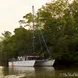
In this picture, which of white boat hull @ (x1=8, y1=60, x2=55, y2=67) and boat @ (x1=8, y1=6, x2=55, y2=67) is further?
boat @ (x1=8, y1=6, x2=55, y2=67)

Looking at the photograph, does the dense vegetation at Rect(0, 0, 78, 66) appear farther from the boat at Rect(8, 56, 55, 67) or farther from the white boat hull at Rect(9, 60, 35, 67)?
the white boat hull at Rect(9, 60, 35, 67)

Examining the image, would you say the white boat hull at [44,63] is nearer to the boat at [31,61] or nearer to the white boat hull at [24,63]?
the boat at [31,61]

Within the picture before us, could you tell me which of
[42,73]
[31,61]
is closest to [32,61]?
[31,61]

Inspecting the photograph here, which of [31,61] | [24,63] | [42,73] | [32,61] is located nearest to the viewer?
[42,73]

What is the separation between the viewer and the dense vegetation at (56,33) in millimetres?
61438

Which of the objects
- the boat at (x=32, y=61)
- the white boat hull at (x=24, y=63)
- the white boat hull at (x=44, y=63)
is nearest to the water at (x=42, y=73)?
the white boat hull at (x=44, y=63)

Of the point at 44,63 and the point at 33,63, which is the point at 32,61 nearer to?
the point at 33,63

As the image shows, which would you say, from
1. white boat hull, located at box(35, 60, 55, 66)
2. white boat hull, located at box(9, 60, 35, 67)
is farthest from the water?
white boat hull, located at box(9, 60, 35, 67)

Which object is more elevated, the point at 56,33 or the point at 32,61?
the point at 56,33

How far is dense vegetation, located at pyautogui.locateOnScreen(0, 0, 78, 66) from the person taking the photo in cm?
6144

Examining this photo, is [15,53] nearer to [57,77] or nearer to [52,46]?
[52,46]

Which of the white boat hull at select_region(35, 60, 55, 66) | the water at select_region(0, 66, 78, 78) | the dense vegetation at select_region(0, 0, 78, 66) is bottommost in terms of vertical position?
the water at select_region(0, 66, 78, 78)

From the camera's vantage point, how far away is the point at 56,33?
64.4 m

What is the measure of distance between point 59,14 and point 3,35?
48.6 m
